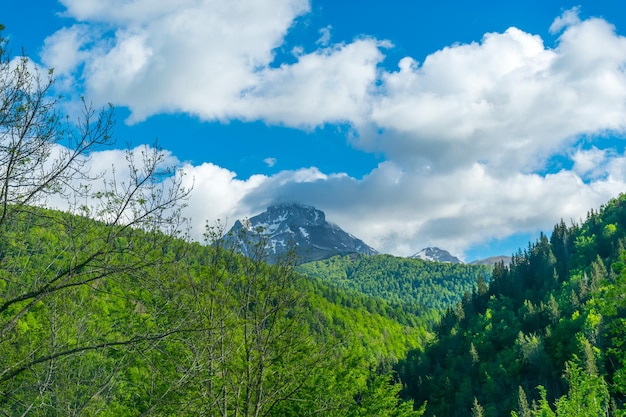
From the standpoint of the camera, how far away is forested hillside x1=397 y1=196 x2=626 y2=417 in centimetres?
7856

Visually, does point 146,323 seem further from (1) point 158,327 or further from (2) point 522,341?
(2) point 522,341

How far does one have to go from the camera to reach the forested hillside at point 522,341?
7856cm

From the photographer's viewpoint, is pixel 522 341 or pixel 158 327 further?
pixel 522 341

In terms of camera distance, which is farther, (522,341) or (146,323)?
(522,341)

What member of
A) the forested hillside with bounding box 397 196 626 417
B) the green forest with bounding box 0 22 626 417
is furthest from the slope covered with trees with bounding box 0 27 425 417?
the forested hillside with bounding box 397 196 626 417

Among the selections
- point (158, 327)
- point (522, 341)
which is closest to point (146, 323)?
point (158, 327)

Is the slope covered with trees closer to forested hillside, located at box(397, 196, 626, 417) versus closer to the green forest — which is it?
the green forest

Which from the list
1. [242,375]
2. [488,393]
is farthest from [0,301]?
[488,393]

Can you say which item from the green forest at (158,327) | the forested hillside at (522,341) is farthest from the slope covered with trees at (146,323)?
the forested hillside at (522,341)

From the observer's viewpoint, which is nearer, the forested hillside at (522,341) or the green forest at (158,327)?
the green forest at (158,327)

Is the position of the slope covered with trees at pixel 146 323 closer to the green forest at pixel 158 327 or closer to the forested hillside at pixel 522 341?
the green forest at pixel 158 327

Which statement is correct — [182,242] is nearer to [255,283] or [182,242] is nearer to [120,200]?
[120,200]

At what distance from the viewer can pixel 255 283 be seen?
1748 centimetres

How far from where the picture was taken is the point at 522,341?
89.6 meters
